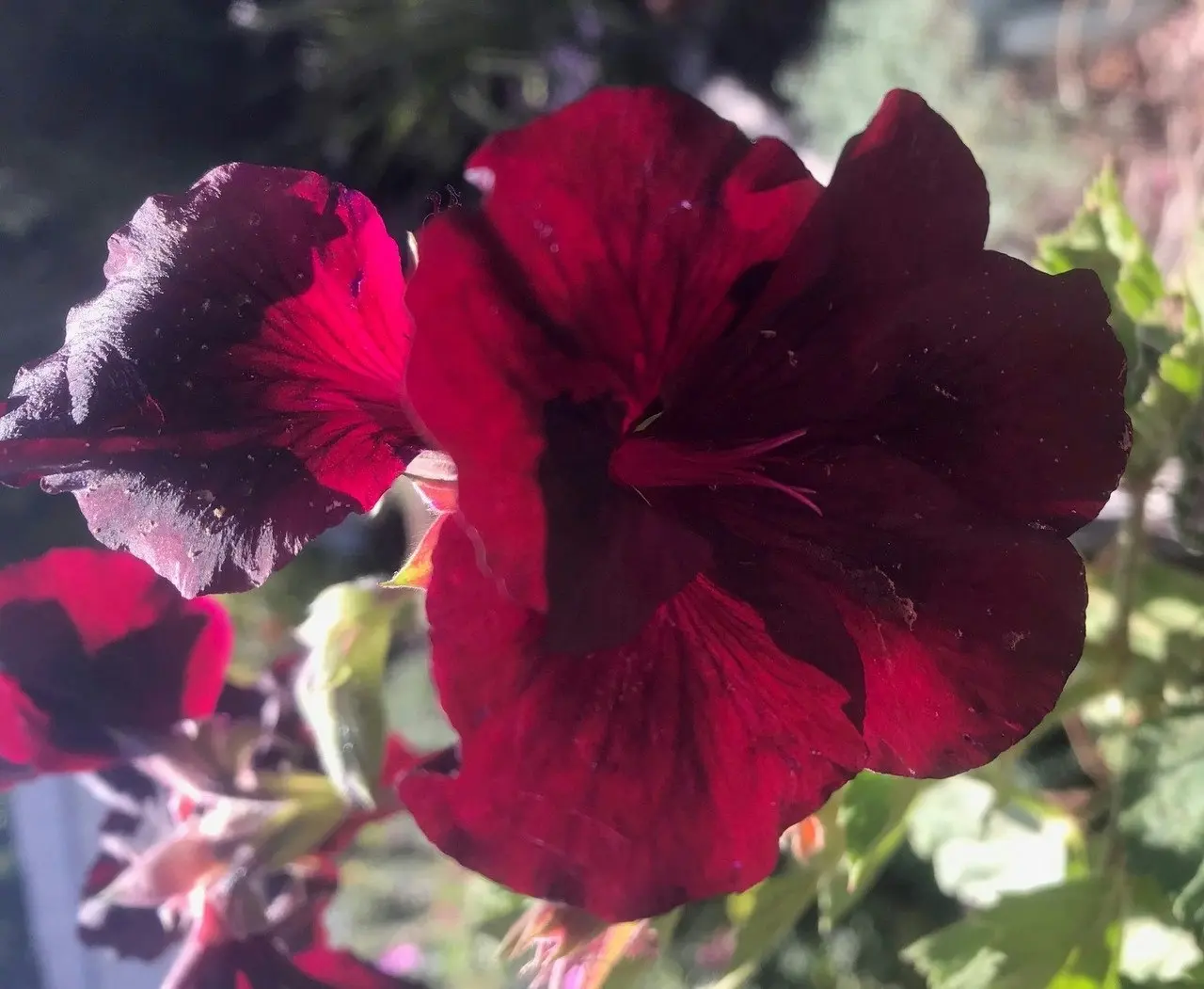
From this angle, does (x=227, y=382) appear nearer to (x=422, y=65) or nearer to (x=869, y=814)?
(x=869, y=814)

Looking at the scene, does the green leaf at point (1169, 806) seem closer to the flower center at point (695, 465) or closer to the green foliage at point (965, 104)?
the flower center at point (695, 465)

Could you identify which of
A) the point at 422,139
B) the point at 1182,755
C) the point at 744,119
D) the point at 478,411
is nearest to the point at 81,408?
the point at 478,411

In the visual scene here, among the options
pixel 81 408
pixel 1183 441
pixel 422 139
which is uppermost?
pixel 81 408

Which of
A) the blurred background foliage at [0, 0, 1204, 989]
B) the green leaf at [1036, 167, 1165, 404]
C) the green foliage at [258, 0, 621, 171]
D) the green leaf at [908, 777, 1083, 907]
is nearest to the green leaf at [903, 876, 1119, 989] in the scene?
the blurred background foliage at [0, 0, 1204, 989]

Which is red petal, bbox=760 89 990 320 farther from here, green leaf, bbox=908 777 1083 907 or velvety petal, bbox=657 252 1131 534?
green leaf, bbox=908 777 1083 907

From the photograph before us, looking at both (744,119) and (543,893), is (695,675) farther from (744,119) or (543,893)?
(744,119)

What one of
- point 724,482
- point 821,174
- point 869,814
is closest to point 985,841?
point 869,814

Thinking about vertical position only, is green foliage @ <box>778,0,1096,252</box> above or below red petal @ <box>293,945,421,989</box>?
above
